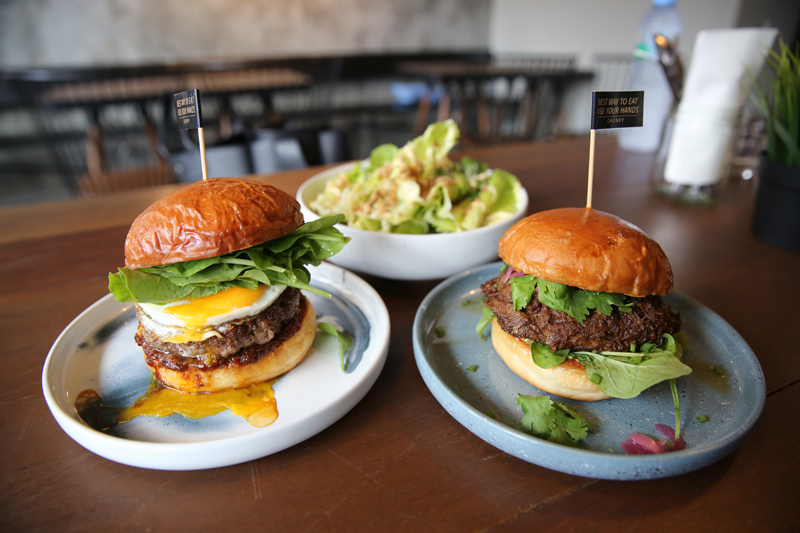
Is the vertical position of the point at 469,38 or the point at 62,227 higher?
the point at 469,38

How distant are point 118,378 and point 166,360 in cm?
16

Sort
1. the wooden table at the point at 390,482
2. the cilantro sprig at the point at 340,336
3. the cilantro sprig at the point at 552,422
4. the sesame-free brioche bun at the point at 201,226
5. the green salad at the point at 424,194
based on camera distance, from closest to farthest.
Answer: the wooden table at the point at 390,482 < the cilantro sprig at the point at 552,422 < the sesame-free brioche bun at the point at 201,226 < the cilantro sprig at the point at 340,336 < the green salad at the point at 424,194

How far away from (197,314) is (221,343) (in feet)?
0.31

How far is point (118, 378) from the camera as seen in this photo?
1130 millimetres

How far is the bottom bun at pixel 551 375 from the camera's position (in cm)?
105

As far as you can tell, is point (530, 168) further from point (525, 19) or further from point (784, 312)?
point (525, 19)

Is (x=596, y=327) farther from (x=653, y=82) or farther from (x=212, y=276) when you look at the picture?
(x=653, y=82)

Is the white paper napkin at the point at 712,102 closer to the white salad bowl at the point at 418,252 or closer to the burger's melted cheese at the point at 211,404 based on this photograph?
the white salad bowl at the point at 418,252

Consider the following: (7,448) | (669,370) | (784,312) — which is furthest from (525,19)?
(7,448)

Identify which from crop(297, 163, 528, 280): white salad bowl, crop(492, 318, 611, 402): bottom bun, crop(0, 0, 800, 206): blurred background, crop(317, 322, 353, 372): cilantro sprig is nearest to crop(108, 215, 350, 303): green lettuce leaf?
crop(317, 322, 353, 372): cilantro sprig

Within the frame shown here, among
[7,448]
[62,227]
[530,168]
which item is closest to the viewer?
[7,448]

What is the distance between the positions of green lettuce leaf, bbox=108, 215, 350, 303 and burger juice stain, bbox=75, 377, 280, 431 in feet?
0.80

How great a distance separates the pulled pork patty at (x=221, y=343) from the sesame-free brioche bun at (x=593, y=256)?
673 millimetres

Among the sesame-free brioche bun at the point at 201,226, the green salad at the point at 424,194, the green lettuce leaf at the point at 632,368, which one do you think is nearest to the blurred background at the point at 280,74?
the green salad at the point at 424,194
